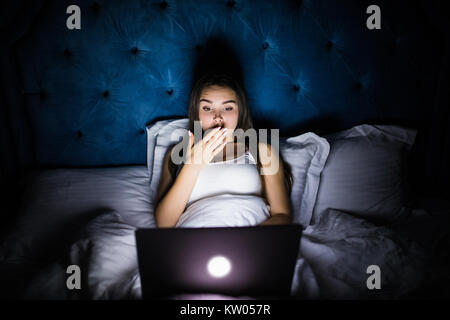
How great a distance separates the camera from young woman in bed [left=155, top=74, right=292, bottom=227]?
113 cm

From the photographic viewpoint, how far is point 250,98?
1.58m

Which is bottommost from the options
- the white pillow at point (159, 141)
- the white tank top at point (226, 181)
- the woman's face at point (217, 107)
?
the white tank top at point (226, 181)

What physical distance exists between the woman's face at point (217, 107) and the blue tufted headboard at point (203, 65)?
11.6 inches

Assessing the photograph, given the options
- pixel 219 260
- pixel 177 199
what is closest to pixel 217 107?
pixel 177 199

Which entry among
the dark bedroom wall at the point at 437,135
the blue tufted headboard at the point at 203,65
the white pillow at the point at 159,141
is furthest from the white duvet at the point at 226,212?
the dark bedroom wall at the point at 437,135

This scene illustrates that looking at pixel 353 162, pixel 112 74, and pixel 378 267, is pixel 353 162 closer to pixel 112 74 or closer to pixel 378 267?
pixel 378 267

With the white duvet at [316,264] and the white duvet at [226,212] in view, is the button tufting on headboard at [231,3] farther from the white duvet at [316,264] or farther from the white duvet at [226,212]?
the white duvet at [316,264]

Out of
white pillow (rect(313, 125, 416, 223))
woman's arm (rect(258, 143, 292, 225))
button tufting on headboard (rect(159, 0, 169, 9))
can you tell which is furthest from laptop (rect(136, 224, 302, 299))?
button tufting on headboard (rect(159, 0, 169, 9))

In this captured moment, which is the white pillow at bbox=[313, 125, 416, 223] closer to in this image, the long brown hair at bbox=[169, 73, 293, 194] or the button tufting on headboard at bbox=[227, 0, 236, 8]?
the long brown hair at bbox=[169, 73, 293, 194]

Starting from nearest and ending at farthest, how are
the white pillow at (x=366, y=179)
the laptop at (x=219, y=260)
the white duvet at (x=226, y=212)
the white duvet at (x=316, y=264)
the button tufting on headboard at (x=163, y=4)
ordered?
the laptop at (x=219, y=260) < the white duvet at (x=316, y=264) < the white duvet at (x=226, y=212) < the white pillow at (x=366, y=179) < the button tufting on headboard at (x=163, y=4)

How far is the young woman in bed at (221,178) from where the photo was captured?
113 centimetres

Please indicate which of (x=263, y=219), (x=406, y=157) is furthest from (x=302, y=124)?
(x=263, y=219)

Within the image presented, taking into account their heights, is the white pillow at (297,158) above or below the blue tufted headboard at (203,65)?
below

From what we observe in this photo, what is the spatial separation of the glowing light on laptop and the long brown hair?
647 mm
